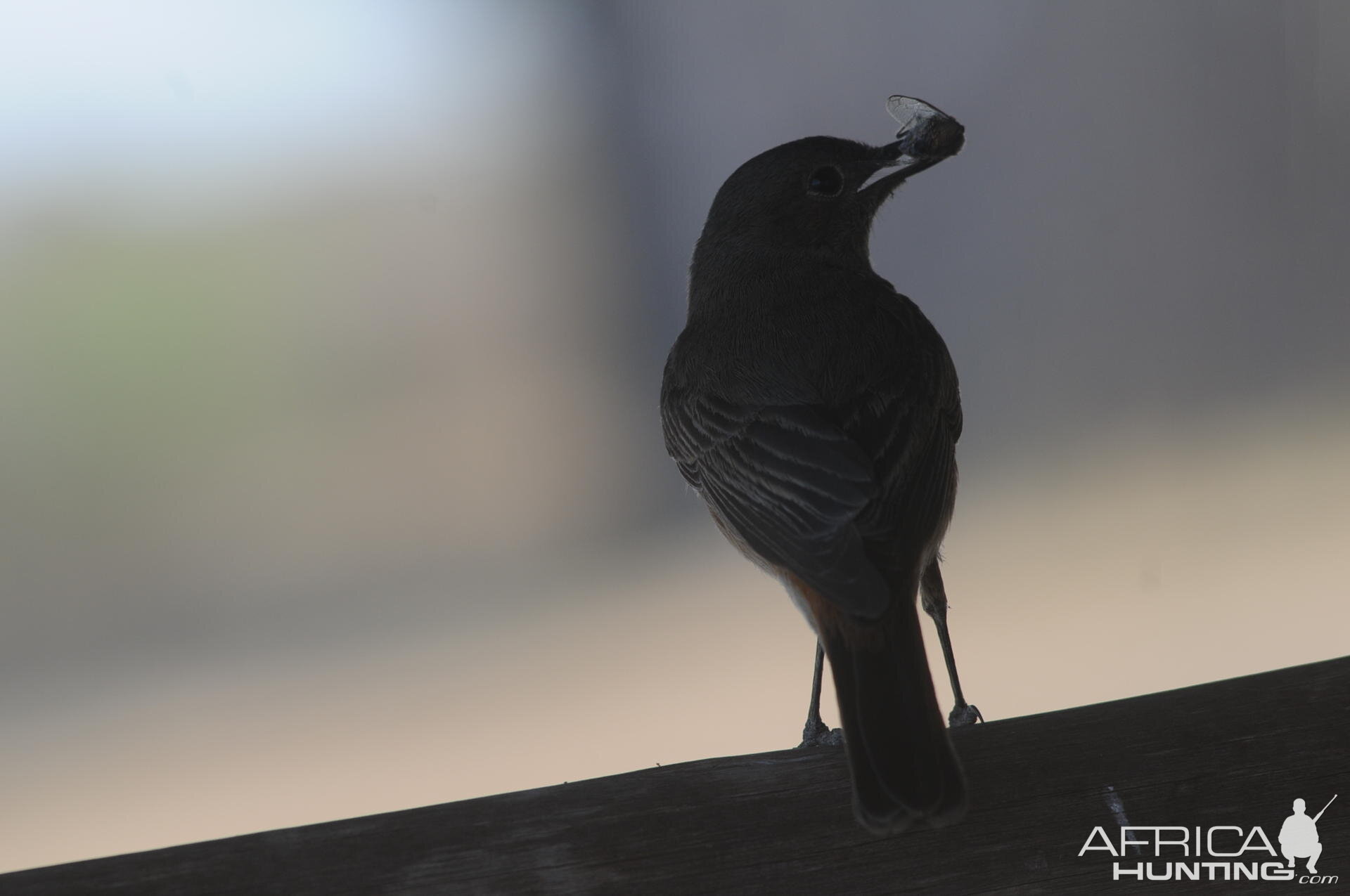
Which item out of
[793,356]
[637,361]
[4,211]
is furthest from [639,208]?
[4,211]

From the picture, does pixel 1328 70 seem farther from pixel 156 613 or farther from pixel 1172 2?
pixel 156 613

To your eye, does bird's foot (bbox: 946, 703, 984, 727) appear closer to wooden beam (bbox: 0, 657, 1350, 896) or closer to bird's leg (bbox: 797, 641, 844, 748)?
bird's leg (bbox: 797, 641, 844, 748)

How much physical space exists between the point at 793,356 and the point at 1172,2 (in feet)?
6.97

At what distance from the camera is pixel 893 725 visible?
5.99 feet

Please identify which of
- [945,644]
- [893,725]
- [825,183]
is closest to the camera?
[893,725]

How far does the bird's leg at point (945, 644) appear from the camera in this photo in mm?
2949

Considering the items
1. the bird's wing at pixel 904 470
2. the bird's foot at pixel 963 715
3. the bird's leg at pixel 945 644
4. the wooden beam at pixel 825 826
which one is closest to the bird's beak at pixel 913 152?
the bird's wing at pixel 904 470

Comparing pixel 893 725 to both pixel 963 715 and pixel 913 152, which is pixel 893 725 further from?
pixel 913 152

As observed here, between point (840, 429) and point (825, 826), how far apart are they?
0.81 metres

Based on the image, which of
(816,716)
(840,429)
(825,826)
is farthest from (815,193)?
(825,826)

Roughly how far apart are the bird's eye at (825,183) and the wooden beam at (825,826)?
161cm

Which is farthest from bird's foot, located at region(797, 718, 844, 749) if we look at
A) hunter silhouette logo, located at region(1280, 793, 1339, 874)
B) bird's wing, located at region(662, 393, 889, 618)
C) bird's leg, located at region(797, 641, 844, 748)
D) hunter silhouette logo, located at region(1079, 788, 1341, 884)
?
hunter silhouette logo, located at region(1280, 793, 1339, 874)

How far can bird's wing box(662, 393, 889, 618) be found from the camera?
203 centimetres

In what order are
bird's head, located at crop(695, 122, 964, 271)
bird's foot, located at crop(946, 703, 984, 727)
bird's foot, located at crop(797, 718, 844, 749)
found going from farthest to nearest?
bird's head, located at crop(695, 122, 964, 271) → bird's foot, located at crop(946, 703, 984, 727) → bird's foot, located at crop(797, 718, 844, 749)
